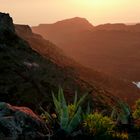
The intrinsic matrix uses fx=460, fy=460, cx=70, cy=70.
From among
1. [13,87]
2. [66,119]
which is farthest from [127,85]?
[66,119]

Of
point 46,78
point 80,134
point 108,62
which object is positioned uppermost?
point 80,134

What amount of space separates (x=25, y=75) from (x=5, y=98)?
4496mm

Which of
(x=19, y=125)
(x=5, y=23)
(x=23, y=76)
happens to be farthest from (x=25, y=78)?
(x=19, y=125)

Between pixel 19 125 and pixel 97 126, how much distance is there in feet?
5.61

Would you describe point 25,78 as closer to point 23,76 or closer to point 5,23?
point 23,76

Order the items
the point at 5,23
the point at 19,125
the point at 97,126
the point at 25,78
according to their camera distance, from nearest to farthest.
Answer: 1. the point at 19,125
2. the point at 97,126
3. the point at 25,78
4. the point at 5,23

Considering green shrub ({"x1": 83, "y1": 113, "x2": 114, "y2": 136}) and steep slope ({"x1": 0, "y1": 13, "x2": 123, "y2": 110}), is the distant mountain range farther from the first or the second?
green shrub ({"x1": 83, "y1": 113, "x2": 114, "y2": 136})

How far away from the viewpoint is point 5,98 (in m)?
23.4

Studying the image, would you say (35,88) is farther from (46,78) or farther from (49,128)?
(49,128)

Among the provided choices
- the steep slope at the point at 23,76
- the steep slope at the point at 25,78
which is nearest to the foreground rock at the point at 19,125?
the steep slope at the point at 25,78

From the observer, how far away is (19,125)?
299 inches

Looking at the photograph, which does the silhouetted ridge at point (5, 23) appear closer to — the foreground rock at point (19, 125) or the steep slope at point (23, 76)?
the steep slope at point (23, 76)

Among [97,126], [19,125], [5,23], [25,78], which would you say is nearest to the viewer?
[19,125]

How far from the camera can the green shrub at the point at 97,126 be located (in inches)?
338
